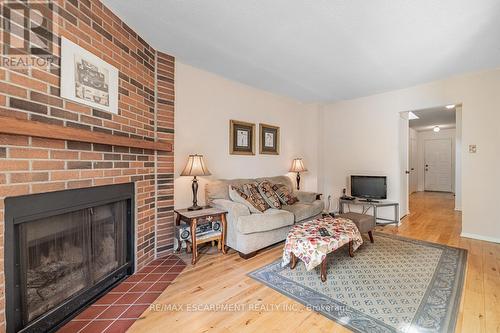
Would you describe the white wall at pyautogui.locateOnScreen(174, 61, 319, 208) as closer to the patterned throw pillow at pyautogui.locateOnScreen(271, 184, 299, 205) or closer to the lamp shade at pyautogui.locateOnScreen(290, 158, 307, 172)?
the lamp shade at pyautogui.locateOnScreen(290, 158, 307, 172)

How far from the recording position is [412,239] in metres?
3.20

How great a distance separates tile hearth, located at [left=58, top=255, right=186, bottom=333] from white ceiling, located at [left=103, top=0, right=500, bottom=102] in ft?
7.93

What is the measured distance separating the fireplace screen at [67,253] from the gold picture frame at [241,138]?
6.10ft

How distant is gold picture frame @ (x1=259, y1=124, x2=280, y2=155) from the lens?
405cm

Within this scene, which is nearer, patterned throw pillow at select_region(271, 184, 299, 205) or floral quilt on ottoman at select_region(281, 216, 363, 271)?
floral quilt on ottoman at select_region(281, 216, 363, 271)

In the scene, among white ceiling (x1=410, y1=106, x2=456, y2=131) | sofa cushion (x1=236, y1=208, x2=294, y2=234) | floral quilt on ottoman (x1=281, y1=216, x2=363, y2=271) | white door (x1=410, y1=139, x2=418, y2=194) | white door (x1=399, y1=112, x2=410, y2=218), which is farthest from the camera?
white door (x1=410, y1=139, x2=418, y2=194)

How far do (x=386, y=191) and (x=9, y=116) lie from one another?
4.73m

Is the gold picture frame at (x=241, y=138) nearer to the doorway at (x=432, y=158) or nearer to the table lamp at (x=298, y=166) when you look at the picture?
the table lamp at (x=298, y=166)

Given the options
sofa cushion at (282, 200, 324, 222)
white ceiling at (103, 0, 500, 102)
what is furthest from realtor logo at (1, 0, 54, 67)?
sofa cushion at (282, 200, 324, 222)

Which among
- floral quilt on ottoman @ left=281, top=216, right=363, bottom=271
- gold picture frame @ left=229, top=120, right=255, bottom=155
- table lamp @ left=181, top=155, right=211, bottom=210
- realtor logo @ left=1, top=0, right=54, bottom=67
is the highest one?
realtor logo @ left=1, top=0, right=54, bottom=67

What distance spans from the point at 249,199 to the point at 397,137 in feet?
9.65

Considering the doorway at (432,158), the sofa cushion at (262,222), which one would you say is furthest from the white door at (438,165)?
the sofa cushion at (262,222)

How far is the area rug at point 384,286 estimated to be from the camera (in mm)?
1587

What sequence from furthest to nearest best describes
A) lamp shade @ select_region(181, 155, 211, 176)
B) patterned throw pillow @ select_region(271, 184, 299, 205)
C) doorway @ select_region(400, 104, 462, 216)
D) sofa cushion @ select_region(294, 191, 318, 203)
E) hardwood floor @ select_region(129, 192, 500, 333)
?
1. doorway @ select_region(400, 104, 462, 216)
2. sofa cushion @ select_region(294, 191, 318, 203)
3. patterned throw pillow @ select_region(271, 184, 299, 205)
4. lamp shade @ select_region(181, 155, 211, 176)
5. hardwood floor @ select_region(129, 192, 500, 333)
